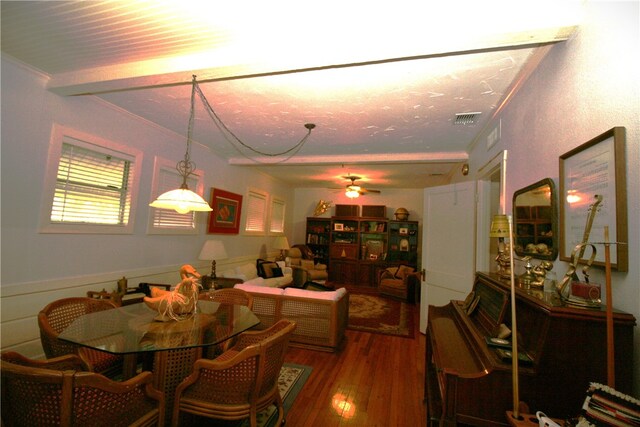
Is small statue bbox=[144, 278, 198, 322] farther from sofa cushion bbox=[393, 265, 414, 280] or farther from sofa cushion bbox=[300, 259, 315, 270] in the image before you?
sofa cushion bbox=[393, 265, 414, 280]

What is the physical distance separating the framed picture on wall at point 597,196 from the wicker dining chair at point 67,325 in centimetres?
299

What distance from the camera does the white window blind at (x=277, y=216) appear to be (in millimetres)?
7172

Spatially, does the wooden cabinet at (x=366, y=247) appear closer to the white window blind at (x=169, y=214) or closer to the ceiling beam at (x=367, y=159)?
the ceiling beam at (x=367, y=159)

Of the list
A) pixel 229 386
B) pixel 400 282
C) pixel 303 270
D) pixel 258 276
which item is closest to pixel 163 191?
pixel 258 276

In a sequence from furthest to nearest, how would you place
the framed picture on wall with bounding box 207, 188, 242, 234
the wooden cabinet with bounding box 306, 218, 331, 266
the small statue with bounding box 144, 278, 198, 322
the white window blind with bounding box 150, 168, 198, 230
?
1. the wooden cabinet with bounding box 306, 218, 331, 266
2. the framed picture on wall with bounding box 207, 188, 242, 234
3. the white window blind with bounding box 150, 168, 198, 230
4. the small statue with bounding box 144, 278, 198, 322

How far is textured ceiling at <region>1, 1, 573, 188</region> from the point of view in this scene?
5.40ft

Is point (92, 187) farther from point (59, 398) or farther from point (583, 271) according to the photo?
point (583, 271)

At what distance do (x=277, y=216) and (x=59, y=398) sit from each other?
6412 millimetres

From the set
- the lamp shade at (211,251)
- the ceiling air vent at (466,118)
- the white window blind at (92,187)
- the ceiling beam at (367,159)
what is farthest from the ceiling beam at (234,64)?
the ceiling beam at (367,159)

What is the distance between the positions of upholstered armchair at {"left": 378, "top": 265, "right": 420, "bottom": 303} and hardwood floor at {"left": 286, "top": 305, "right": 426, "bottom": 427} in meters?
2.30

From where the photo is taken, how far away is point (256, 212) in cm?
641

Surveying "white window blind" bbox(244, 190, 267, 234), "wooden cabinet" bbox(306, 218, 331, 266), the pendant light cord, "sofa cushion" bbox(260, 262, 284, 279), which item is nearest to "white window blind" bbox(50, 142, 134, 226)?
the pendant light cord

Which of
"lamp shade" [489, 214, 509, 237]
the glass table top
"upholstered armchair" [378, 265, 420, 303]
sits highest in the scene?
"lamp shade" [489, 214, 509, 237]

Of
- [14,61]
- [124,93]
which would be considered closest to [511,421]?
[124,93]
